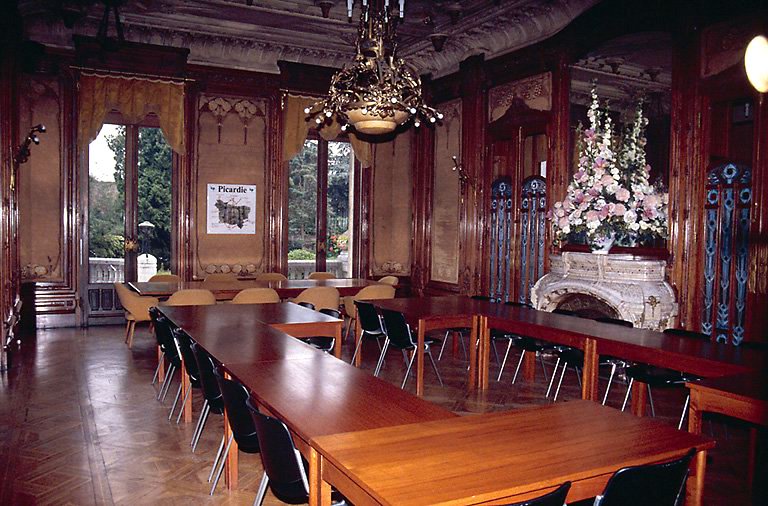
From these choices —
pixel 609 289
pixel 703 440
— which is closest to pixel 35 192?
pixel 609 289

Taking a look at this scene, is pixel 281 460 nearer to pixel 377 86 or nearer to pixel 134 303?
pixel 377 86

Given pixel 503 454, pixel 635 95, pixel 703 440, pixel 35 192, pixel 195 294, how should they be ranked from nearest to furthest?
pixel 503 454, pixel 703 440, pixel 195 294, pixel 35 192, pixel 635 95

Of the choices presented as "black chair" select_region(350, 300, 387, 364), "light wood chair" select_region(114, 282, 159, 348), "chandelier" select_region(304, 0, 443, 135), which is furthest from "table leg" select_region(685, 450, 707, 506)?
"light wood chair" select_region(114, 282, 159, 348)

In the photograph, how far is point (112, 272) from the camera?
9312 millimetres

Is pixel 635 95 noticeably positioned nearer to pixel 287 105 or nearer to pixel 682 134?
pixel 682 134

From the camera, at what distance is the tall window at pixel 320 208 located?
412 inches

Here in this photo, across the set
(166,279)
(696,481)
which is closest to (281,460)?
(696,481)

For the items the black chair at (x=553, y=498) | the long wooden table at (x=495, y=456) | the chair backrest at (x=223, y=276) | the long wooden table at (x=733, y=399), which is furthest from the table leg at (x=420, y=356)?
the chair backrest at (x=223, y=276)

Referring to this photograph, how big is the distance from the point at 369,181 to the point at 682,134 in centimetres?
573

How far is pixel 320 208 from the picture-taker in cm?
1063

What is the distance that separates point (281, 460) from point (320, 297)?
4.78 m

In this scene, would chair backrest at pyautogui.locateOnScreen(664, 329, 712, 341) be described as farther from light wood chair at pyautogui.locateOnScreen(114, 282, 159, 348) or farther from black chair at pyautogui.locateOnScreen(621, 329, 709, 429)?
light wood chair at pyautogui.locateOnScreen(114, 282, 159, 348)

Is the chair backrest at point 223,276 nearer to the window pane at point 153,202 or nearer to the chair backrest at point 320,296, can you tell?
the window pane at point 153,202

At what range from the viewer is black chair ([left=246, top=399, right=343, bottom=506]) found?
2447mm
